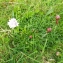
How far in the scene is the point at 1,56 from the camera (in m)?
2.04

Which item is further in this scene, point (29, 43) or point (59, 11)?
point (59, 11)

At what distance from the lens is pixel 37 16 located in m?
2.36

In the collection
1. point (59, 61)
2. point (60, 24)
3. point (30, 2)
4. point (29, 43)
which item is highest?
point (30, 2)

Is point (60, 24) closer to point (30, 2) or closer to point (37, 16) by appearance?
point (37, 16)

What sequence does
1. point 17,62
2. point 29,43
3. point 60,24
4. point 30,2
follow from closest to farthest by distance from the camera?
point 17,62
point 29,43
point 60,24
point 30,2

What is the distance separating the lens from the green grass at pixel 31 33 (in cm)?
206

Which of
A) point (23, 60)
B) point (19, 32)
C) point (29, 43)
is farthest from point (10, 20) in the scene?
point (23, 60)

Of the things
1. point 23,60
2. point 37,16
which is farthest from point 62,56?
point 37,16

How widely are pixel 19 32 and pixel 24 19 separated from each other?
187 mm

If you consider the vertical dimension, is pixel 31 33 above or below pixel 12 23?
below

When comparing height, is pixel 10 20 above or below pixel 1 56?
above

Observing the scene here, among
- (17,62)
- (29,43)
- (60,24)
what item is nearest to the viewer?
(17,62)

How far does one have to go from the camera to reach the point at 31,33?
2.20m

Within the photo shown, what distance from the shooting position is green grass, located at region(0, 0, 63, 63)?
2062 mm
